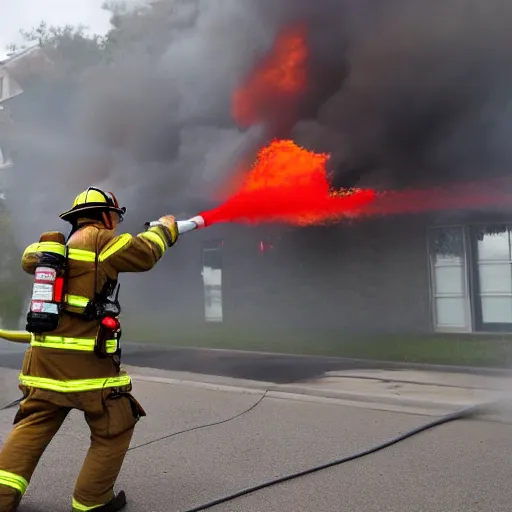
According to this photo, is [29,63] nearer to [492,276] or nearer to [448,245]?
[448,245]

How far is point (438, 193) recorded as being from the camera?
30.0ft

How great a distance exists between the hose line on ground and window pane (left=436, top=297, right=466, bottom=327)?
17.8ft

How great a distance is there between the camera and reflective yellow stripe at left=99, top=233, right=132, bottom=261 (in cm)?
272

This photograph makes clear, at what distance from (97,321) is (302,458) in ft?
5.86

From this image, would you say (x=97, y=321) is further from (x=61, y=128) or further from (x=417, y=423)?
(x=61, y=128)

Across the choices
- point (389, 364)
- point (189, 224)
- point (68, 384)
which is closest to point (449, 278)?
point (389, 364)

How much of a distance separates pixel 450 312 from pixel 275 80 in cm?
507

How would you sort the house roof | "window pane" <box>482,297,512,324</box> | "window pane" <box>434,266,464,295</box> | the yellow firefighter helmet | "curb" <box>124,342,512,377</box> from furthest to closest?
1. the house roof
2. "window pane" <box>434,266,464,295</box>
3. "window pane" <box>482,297,512,324</box>
4. "curb" <box>124,342,512,377</box>
5. the yellow firefighter helmet

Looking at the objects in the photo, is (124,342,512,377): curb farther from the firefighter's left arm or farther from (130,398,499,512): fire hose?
the firefighter's left arm

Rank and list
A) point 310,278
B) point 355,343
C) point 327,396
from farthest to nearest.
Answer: point 310,278 < point 355,343 < point 327,396

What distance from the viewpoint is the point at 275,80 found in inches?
358

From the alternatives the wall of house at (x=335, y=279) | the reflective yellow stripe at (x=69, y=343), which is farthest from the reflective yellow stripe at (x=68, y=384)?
the wall of house at (x=335, y=279)

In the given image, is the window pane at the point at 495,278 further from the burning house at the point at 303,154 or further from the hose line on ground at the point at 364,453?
the hose line on ground at the point at 364,453

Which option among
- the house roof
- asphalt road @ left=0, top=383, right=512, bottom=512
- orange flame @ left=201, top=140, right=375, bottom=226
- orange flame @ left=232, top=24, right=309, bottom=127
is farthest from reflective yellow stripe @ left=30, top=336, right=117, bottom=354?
the house roof
